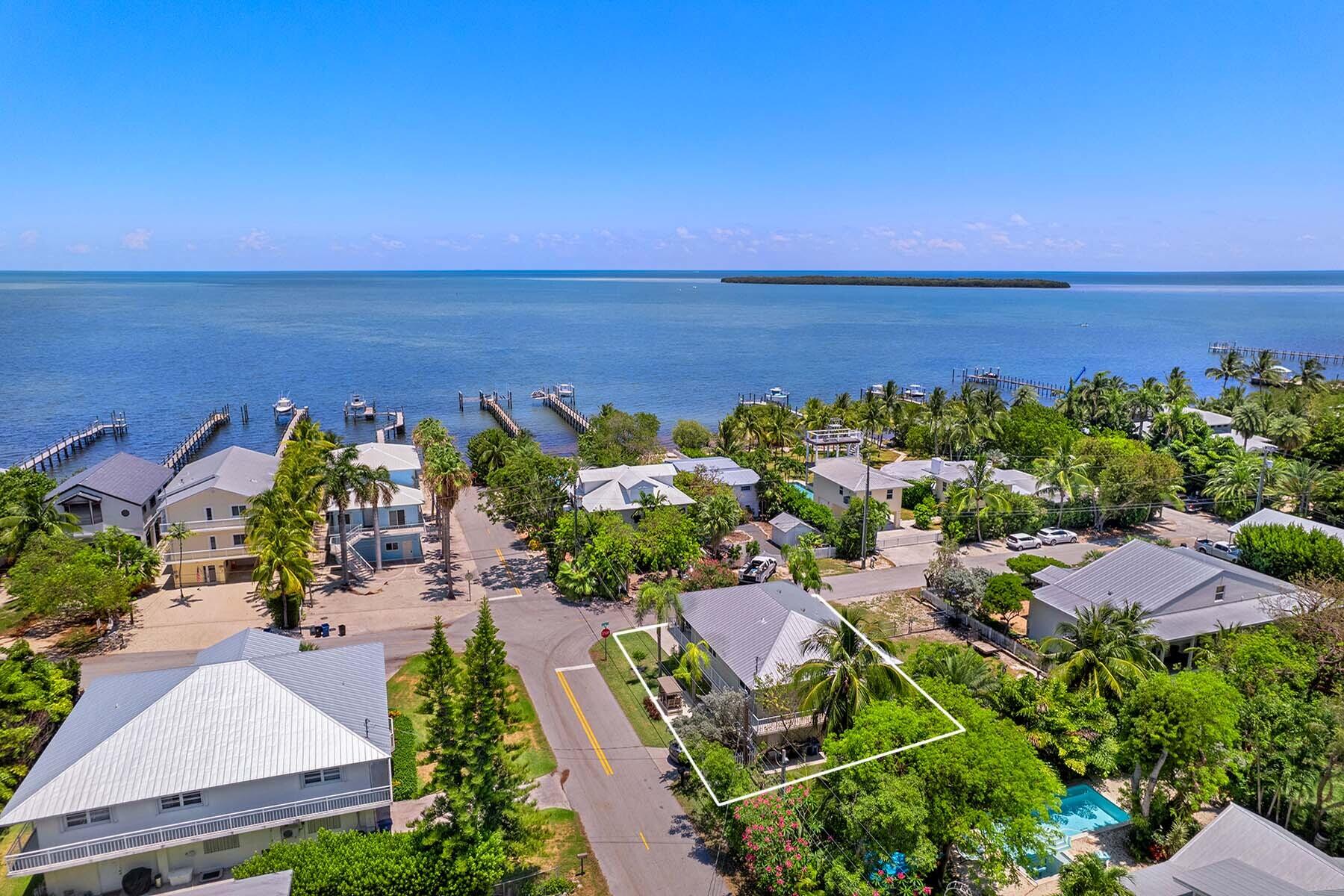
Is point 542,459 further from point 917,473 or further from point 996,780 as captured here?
point 996,780

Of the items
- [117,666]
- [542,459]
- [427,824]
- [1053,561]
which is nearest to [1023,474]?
[1053,561]

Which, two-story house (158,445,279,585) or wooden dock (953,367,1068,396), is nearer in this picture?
two-story house (158,445,279,585)

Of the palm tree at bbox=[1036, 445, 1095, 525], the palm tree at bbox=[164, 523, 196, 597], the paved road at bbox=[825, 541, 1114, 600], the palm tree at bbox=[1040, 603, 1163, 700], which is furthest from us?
the palm tree at bbox=[1036, 445, 1095, 525]

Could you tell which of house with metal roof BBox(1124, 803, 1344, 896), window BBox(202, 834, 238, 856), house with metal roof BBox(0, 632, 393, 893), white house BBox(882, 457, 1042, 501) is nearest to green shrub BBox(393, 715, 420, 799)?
house with metal roof BBox(0, 632, 393, 893)

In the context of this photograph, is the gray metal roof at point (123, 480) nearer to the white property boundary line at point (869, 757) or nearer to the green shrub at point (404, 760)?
the green shrub at point (404, 760)

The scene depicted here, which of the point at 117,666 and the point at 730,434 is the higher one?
the point at 730,434

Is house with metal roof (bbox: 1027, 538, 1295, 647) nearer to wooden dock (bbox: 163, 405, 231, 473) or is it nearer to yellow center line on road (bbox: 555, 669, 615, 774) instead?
yellow center line on road (bbox: 555, 669, 615, 774)

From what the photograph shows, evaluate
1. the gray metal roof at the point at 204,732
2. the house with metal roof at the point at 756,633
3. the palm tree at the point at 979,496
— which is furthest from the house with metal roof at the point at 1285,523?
the gray metal roof at the point at 204,732

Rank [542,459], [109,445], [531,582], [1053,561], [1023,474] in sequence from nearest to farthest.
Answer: [1053,561] → [531,582] → [542,459] → [1023,474] → [109,445]
